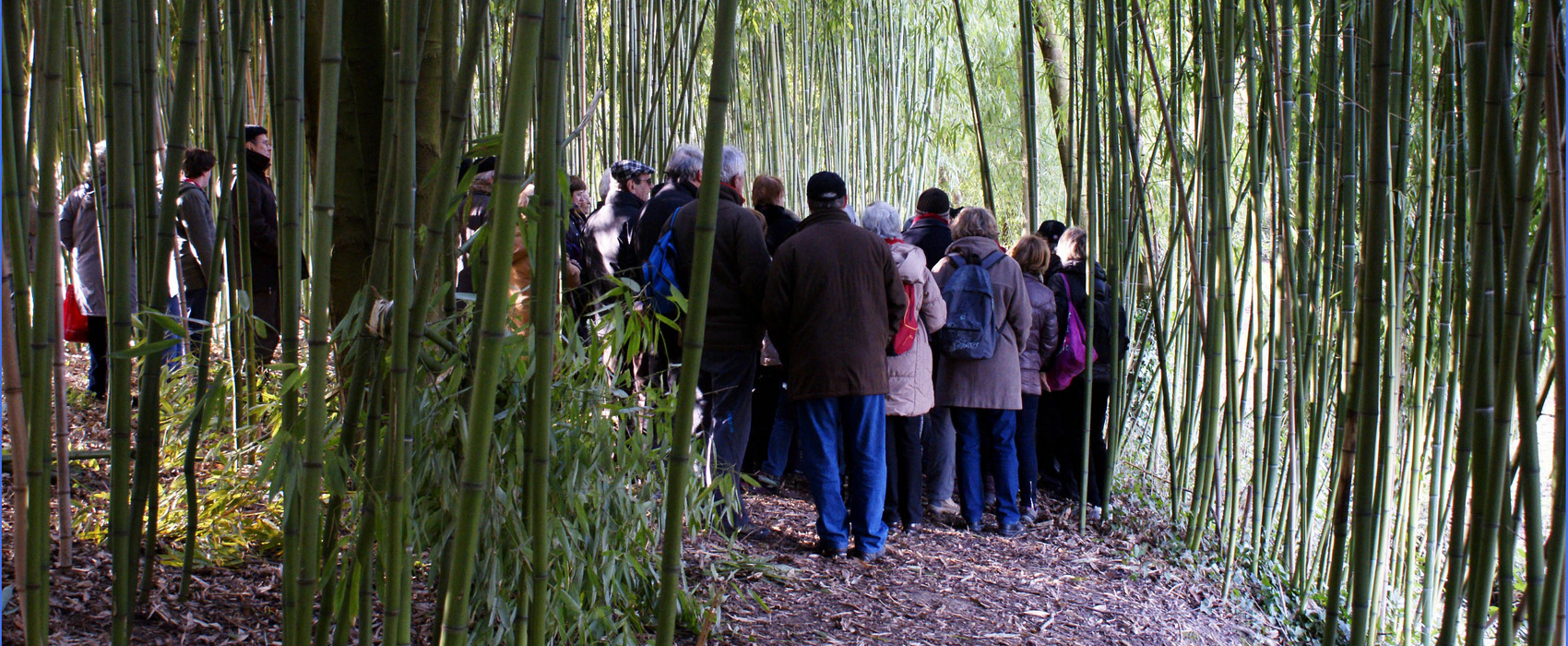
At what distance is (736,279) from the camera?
7.67 ft

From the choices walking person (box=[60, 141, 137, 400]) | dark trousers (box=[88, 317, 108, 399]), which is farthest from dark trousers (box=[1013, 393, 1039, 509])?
dark trousers (box=[88, 317, 108, 399])

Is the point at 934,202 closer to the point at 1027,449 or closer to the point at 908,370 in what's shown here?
the point at 908,370

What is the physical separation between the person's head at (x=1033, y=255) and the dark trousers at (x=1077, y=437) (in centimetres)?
36

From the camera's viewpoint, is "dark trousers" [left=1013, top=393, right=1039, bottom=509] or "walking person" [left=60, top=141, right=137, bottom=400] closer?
"walking person" [left=60, top=141, right=137, bottom=400]

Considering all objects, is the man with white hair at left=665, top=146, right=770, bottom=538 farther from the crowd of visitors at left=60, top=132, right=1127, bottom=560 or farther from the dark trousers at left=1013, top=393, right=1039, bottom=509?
the dark trousers at left=1013, top=393, right=1039, bottom=509

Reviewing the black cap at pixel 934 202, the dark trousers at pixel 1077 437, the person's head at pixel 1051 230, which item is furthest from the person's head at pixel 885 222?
the person's head at pixel 1051 230

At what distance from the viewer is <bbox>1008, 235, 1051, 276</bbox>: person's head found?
2.85 meters

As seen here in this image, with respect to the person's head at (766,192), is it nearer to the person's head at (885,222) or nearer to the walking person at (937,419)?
the person's head at (885,222)

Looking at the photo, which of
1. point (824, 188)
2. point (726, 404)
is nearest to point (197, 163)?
point (726, 404)

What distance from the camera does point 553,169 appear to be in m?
0.72

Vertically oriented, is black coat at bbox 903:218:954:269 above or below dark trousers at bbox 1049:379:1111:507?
above

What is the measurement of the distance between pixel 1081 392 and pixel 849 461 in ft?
3.03

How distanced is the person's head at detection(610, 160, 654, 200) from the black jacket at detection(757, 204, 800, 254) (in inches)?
12.9

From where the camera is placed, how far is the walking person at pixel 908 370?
252 centimetres
